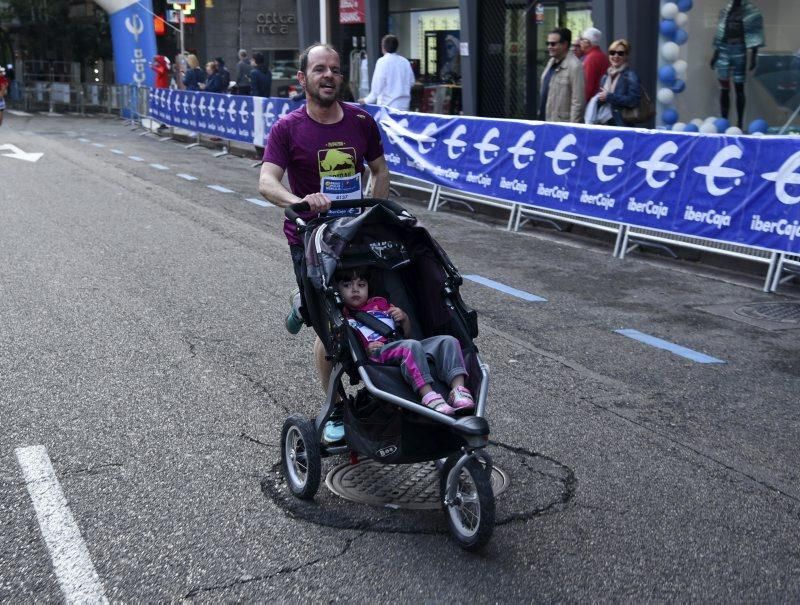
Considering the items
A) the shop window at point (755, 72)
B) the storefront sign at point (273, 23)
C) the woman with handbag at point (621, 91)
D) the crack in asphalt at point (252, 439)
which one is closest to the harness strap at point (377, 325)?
the crack in asphalt at point (252, 439)

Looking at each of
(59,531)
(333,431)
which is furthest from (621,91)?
(59,531)

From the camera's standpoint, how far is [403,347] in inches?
176

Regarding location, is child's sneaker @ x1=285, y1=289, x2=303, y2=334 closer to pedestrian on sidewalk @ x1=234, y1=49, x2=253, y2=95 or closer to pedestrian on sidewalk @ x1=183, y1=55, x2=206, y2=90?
pedestrian on sidewalk @ x1=234, y1=49, x2=253, y2=95

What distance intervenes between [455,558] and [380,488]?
0.75 metres

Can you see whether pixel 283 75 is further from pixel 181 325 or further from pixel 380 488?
pixel 380 488

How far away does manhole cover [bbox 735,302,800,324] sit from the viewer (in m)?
8.59

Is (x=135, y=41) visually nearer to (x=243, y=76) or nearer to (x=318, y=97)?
(x=243, y=76)

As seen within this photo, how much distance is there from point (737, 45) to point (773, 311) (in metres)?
7.44

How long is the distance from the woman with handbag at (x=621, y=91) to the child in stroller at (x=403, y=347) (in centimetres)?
856

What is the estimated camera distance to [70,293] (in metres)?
8.77

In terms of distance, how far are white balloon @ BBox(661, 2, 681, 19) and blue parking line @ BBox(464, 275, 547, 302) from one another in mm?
7846

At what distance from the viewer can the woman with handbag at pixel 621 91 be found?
1270 centimetres

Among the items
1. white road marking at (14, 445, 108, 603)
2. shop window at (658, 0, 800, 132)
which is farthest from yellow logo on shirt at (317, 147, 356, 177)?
shop window at (658, 0, 800, 132)

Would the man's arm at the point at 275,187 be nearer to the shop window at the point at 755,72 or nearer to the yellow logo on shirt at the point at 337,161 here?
the yellow logo on shirt at the point at 337,161
